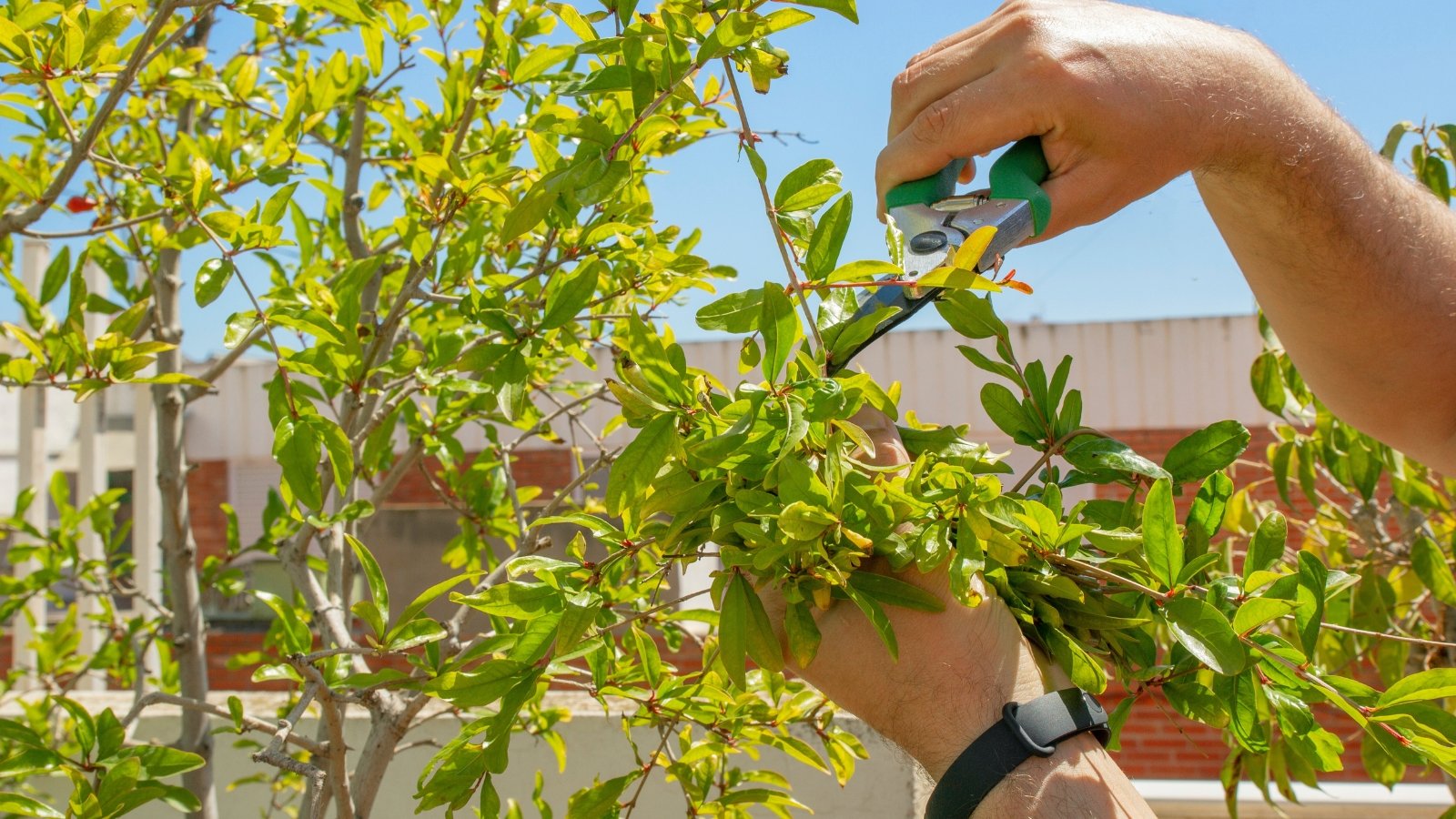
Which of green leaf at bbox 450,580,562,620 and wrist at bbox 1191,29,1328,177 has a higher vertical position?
wrist at bbox 1191,29,1328,177

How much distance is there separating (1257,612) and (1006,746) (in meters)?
0.20

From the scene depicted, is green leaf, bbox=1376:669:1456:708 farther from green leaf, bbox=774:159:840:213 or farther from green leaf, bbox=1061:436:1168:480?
green leaf, bbox=774:159:840:213

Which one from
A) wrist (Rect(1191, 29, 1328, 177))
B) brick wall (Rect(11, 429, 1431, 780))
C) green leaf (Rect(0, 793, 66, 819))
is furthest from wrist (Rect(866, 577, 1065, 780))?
brick wall (Rect(11, 429, 1431, 780))

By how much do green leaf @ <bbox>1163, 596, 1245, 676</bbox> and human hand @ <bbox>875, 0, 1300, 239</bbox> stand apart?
334 mm

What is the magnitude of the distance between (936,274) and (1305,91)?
624 mm

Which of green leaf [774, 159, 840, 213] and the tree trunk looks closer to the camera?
green leaf [774, 159, 840, 213]

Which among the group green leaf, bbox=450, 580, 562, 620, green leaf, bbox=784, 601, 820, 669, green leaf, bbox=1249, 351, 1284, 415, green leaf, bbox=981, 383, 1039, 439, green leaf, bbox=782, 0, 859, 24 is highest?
green leaf, bbox=782, 0, 859, 24

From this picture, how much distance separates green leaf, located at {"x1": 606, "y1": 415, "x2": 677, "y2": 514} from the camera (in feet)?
2.25

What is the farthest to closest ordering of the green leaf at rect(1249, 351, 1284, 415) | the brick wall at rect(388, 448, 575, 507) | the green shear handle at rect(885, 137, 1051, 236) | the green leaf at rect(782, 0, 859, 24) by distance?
the brick wall at rect(388, 448, 575, 507) → the green leaf at rect(1249, 351, 1284, 415) → the green shear handle at rect(885, 137, 1051, 236) → the green leaf at rect(782, 0, 859, 24)

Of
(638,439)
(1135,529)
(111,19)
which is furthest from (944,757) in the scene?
(111,19)

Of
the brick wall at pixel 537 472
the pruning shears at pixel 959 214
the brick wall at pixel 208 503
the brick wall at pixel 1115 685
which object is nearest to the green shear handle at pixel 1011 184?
the pruning shears at pixel 959 214

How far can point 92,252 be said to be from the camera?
186 cm

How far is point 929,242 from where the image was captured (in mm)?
813

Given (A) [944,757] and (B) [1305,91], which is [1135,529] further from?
(B) [1305,91]
